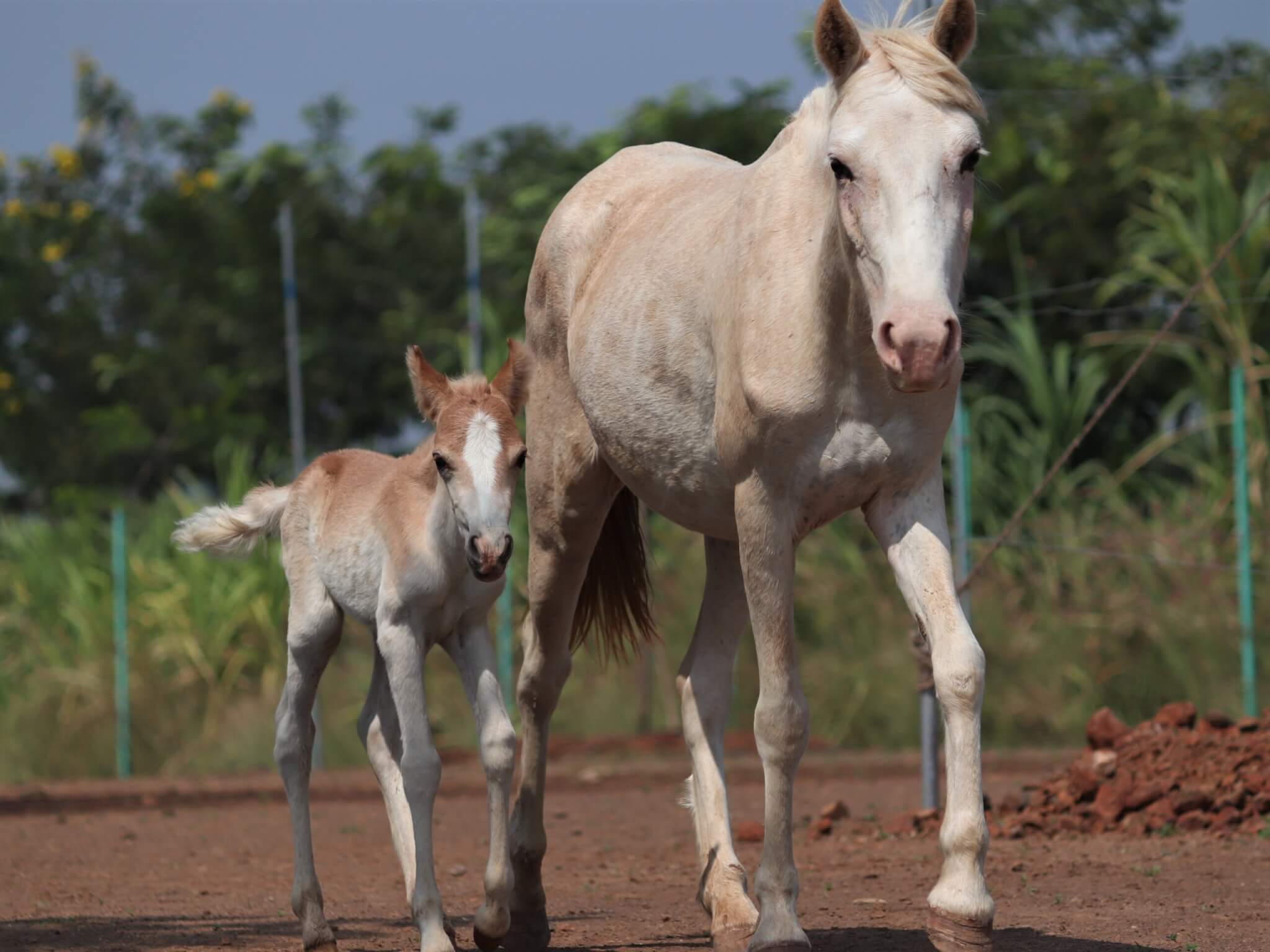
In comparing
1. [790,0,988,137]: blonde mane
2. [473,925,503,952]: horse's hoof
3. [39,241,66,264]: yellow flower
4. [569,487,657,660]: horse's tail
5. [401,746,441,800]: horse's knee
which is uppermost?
[39,241,66,264]: yellow flower

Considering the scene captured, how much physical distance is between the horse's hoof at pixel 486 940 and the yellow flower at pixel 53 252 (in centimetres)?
2120

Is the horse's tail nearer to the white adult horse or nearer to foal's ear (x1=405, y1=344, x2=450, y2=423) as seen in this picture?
the white adult horse

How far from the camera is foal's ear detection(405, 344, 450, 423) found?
4926 millimetres

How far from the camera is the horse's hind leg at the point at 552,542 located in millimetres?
5723

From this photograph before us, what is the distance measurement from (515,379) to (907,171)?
1635 millimetres

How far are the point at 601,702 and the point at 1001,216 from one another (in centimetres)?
748

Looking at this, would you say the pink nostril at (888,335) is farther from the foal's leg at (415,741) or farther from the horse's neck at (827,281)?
the foal's leg at (415,741)

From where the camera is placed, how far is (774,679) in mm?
4379

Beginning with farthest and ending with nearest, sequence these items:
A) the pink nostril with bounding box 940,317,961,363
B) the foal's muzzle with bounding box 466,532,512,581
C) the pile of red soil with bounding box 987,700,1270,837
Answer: the pile of red soil with bounding box 987,700,1270,837 → the foal's muzzle with bounding box 466,532,512,581 → the pink nostril with bounding box 940,317,961,363

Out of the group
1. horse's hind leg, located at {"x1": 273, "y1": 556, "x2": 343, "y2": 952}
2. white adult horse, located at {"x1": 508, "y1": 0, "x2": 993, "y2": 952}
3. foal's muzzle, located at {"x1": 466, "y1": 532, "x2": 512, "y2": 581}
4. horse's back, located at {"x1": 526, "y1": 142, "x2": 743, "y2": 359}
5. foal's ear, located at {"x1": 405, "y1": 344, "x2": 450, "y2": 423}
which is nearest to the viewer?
white adult horse, located at {"x1": 508, "y1": 0, "x2": 993, "y2": 952}

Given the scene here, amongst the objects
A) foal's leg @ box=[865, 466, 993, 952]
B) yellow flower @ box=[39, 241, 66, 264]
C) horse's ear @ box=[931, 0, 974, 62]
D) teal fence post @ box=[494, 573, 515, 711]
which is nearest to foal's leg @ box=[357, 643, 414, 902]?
foal's leg @ box=[865, 466, 993, 952]

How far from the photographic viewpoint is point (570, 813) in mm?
10141

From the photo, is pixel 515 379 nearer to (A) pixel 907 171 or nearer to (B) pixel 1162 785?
(A) pixel 907 171

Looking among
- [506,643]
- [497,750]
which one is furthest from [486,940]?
[506,643]
